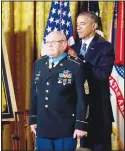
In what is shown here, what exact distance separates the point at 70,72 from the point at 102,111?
0.38m

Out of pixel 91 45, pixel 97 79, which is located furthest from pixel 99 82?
pixel 91 45

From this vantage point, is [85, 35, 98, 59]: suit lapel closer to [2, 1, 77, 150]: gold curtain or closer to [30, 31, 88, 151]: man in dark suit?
[30, 31, 88, 151]: man in dark suit

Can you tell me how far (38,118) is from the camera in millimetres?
2020

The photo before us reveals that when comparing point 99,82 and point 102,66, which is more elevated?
point 102,66

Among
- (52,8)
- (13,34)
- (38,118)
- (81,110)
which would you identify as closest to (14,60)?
(13,34)

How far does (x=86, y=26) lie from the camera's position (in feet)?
7.13

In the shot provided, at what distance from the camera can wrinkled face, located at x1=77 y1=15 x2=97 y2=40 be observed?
7.11 ft

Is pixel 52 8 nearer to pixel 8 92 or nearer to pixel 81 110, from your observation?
pixel 8 92

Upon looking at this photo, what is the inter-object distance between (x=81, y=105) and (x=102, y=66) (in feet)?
1.13

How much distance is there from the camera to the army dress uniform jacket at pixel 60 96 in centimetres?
193

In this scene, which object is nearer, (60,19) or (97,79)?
(97,79)

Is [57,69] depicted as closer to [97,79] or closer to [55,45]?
[55,45]

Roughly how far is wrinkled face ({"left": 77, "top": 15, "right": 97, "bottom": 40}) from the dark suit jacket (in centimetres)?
5

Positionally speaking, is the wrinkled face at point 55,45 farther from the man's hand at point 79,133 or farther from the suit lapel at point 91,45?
the man's hand at point 79,133
